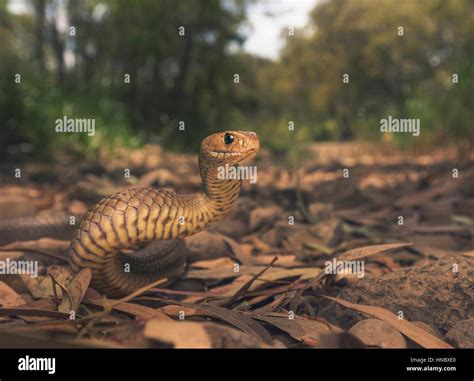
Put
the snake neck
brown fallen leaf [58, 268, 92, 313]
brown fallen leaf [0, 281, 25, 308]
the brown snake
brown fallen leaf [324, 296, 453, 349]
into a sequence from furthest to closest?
the snake neck
brown fallen leaf [0, 281, 25, 308]
the brown snake
brown fallen leaf [58, 268, 92, 313]
brown fallen leaf [324, 296, 453, 349]

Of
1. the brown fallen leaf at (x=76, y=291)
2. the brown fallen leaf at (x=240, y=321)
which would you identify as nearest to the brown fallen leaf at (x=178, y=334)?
the brown fallen leaf at (x=240, y=321)

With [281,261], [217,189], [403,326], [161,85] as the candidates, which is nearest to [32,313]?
[217,189]

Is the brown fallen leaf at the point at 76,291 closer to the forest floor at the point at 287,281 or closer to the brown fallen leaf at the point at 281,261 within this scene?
the forest floor at the point at 287,281

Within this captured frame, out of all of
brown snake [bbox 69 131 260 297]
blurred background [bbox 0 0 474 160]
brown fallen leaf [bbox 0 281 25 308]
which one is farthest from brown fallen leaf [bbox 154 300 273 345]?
blurred background [bbox 0 0 474 160]

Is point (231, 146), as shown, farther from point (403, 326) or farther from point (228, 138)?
point (403, 326)

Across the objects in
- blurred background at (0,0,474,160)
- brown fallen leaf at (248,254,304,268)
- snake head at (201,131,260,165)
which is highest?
blurred background at (0,0,474,160)

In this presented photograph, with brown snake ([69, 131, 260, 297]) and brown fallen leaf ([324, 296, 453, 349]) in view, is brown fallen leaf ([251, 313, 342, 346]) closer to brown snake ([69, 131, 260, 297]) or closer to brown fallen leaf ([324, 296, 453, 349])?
brown fallen leaf ([324, 296, 453, 349])
